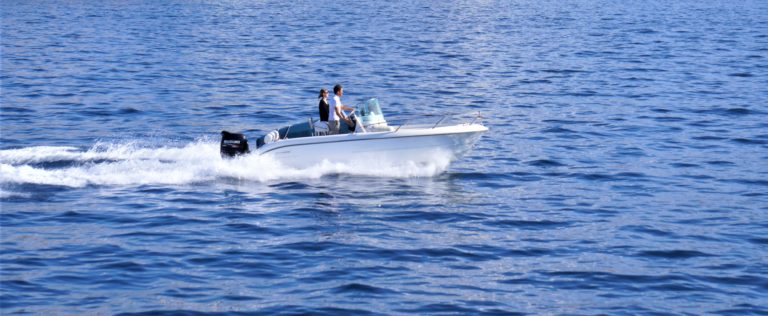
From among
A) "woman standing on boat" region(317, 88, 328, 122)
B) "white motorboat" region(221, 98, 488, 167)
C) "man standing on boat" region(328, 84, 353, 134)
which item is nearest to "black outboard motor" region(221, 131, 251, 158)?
"white motorboat" region(221, 98, 488, 167)

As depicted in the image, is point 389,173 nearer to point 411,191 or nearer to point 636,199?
point 411,191

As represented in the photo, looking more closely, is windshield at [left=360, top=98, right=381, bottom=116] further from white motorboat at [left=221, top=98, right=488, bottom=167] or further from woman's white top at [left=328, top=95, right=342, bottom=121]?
woman's white top at [left=328, top=95, right=342, bottom=121]

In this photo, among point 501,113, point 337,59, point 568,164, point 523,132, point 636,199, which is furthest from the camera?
point 337,59

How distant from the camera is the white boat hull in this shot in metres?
24.0

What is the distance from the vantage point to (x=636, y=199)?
23094mm

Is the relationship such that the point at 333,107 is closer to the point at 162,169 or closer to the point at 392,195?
the point at 392,195

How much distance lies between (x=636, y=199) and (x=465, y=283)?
7.18 metres

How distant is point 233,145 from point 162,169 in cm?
180

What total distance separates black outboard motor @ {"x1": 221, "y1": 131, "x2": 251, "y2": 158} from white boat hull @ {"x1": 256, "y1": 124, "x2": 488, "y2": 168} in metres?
0.38

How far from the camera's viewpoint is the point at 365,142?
78.9 ft

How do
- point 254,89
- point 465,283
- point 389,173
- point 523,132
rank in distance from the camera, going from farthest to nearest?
point 254,89, point 523,132, point 389,173, point 465,283

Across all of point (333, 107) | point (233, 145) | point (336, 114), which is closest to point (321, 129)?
point (336, 114)

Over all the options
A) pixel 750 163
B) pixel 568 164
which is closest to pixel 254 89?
pixel 568 164

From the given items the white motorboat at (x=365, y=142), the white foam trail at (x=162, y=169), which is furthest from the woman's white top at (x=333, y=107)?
the white foam trail at (x=162, y=169)
